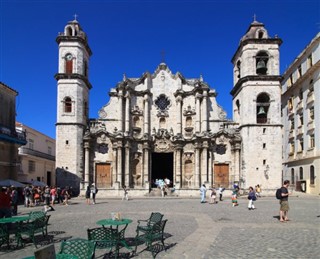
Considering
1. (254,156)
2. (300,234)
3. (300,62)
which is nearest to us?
(300,234)

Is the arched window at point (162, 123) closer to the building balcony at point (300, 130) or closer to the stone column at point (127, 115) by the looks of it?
the stone column at point (127, 115)

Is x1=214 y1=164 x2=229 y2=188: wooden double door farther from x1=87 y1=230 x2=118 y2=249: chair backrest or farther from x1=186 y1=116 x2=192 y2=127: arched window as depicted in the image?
x1=87 y1=230 x2=118 y2=249: chair backrest

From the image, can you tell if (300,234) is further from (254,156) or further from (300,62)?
(300,62)

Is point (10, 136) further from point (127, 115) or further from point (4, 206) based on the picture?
point (4, 206)

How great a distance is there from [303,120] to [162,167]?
17187mm

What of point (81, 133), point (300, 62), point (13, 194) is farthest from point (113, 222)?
point (300, 62)

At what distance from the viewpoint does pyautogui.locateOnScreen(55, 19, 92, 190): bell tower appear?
1204 inches

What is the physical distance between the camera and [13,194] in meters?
16.8

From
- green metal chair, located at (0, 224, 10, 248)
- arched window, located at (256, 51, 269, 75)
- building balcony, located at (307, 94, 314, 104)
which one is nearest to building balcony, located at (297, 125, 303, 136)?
building balcony, located at (307, 94, 314, 104)

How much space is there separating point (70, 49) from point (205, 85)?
583 inches

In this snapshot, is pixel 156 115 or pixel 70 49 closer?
pixel 70 49

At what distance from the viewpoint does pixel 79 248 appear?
5918 mm

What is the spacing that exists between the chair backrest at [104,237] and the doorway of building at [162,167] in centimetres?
2789

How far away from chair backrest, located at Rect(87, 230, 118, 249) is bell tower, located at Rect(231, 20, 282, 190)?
82.3ft
